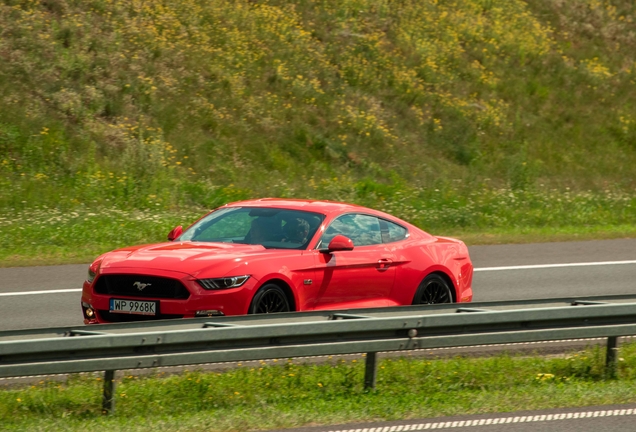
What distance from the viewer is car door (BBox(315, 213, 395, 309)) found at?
35.1 ft

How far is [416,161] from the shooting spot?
93.4ft

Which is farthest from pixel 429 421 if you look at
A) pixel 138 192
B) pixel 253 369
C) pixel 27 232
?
pixel 138 192

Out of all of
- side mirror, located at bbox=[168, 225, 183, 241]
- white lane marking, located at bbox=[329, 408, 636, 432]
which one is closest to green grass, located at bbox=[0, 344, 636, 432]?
white lane marking, located at bbox=[329, 408, 636, 432]

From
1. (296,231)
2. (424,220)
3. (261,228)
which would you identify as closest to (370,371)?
(296,231)

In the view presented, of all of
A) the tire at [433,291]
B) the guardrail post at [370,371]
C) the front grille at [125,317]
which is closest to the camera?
the guardrail post at [370,371]

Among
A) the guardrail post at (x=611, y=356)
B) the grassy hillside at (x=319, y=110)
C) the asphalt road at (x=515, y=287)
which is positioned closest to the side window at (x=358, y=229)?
the guardrail post at (x=611, y=356)

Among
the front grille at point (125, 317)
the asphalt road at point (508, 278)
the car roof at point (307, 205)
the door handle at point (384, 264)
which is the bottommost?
the asphalt road at point (508, 278)

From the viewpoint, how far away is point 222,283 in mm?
9648

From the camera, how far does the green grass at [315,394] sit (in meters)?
7.50

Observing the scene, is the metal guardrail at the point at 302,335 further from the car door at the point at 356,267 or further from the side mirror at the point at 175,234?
the side mirror at the point at 175,234

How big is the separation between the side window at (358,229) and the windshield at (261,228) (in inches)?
7.2

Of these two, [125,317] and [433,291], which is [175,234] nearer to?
[125,317]

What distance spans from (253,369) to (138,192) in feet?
47.5

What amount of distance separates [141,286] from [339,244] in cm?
204
